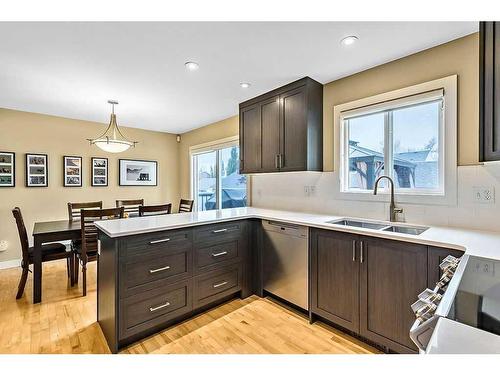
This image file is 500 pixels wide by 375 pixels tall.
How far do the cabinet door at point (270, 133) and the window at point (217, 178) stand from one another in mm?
957

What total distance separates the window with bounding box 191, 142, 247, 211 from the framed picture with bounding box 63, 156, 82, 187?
1.95m

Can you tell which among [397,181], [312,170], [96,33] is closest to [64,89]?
[96,33]

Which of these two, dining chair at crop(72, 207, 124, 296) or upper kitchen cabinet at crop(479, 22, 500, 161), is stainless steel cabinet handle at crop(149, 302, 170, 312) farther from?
upper kitchen cabinet at crop(479, 22, 500, 161)

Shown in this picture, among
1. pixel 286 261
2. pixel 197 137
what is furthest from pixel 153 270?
pixel 197 137

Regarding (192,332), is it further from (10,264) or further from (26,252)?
(10,264)

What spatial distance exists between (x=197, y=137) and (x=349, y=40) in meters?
3.54

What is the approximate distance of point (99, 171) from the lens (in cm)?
441

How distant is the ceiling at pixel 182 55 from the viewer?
1.78 metres

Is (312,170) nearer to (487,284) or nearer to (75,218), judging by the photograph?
(487,284)

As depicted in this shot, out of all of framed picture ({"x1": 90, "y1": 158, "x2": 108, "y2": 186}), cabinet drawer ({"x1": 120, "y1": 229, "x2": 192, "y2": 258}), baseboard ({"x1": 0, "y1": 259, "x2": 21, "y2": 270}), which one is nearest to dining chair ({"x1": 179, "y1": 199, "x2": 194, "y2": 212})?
framed picture ({"x1": 90, "y1": 158, "x2": 108, "y2": 186})

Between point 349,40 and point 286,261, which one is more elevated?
point 349,40

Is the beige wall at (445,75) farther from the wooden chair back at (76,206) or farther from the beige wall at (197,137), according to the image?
the wooden chair back at (76,206)

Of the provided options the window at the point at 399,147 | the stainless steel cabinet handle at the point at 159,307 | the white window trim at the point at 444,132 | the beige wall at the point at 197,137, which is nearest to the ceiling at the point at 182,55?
the white window trim at the point at 444,132

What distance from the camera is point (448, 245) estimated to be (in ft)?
4.75
